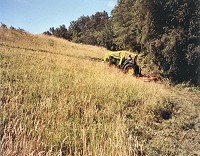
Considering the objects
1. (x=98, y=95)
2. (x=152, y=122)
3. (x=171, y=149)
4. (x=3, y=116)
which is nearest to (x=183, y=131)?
(x=152, y=122)

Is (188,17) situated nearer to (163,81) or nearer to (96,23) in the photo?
(163,81)

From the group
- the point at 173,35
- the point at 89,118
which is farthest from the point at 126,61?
the point at 89,118

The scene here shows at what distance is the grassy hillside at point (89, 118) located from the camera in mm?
4523

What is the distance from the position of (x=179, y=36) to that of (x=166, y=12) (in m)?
1.80

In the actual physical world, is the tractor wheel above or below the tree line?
below

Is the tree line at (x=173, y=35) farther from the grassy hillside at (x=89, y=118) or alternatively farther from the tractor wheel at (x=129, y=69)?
the grassy hillside at (x=89, y=118)

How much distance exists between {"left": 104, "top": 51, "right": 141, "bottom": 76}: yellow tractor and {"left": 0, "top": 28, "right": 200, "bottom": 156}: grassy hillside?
19.2 ft

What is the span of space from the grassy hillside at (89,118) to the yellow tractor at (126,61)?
5.84 m

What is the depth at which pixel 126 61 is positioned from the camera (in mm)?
17984

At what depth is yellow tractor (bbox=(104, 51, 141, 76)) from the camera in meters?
17.4

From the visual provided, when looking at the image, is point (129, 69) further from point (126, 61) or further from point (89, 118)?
point (89, 118)

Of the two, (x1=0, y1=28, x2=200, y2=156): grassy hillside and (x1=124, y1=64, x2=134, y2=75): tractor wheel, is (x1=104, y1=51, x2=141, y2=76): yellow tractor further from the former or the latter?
(x1=0, y1=28, x2=200, y2=156): grassy hillside

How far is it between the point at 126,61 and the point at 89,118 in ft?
39.6

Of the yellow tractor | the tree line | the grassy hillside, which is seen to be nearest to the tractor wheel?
the yellow tractor
